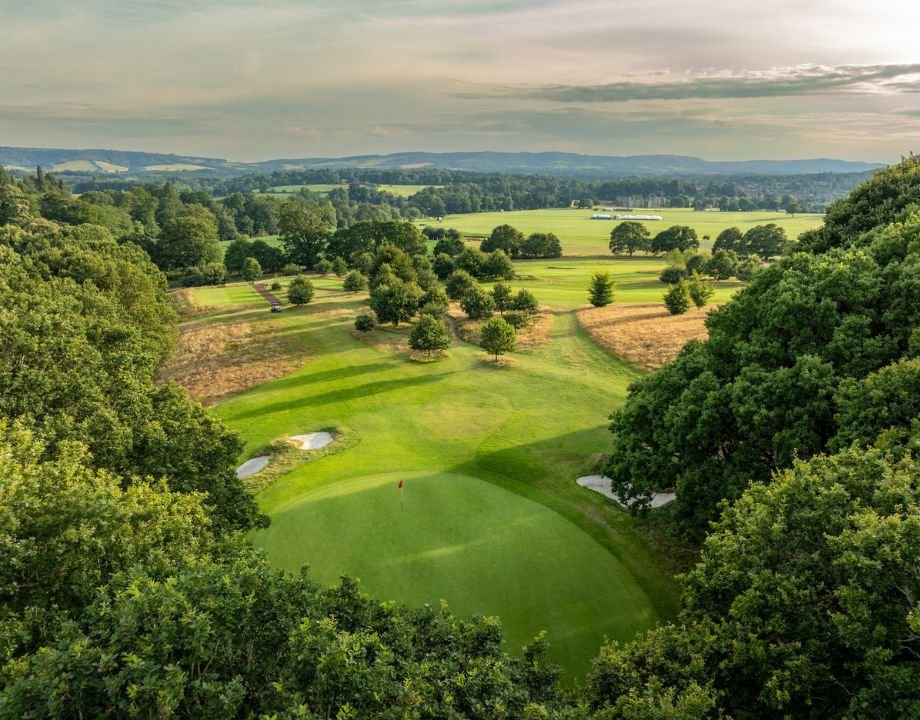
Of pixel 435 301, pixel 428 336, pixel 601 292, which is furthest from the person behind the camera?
pixel 601 292

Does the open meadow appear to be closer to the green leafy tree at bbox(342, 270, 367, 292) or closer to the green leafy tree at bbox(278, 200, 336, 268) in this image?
the green leafy tree at bbox(342, 270, 367, 292)

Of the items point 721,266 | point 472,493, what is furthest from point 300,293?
point 721,266

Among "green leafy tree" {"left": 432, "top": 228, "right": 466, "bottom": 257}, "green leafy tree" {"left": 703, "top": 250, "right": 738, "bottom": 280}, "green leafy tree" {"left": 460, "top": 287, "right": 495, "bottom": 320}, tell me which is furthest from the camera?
"green leafy tree" {"left": 432, "top": 228, "right": 466, "bottom": 257}

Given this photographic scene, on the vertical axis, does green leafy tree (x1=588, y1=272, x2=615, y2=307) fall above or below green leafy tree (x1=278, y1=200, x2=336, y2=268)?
below

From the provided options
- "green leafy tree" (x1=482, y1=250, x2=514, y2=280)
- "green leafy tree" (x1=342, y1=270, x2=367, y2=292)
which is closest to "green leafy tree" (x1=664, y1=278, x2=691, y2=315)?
"green leafy tree" (x1=482, y1=250, x2=514, y2=280)

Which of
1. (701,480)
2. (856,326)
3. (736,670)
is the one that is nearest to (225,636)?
(736,670)

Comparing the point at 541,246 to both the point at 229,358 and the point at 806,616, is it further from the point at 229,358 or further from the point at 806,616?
the point at 806,616
